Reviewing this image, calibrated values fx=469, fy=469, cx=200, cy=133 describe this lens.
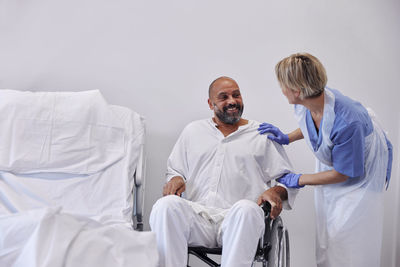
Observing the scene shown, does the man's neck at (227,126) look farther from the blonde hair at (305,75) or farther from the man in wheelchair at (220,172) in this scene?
the blonde hair at (305,75)

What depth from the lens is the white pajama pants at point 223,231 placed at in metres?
1.90

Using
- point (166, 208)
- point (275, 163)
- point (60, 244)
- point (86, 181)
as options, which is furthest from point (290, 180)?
point (60, 244)

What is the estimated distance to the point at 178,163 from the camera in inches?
97.0

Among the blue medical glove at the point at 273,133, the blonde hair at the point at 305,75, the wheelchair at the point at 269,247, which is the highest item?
the blonde hair at the point at 305,75

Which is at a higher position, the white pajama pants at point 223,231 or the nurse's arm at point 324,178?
the nurse's arm at point 324,178

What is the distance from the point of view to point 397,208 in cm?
301

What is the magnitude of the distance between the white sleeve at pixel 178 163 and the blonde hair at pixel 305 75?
688 mm

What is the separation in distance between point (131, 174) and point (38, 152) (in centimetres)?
48

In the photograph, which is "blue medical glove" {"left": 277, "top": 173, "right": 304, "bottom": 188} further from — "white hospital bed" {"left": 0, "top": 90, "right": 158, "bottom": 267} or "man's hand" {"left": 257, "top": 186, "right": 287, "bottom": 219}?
"white hospital bed" {"left": 0, "top": 90, "right": 158, "bottom": 267}

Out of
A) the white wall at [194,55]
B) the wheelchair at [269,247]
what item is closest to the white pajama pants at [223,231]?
the wheelchair at [269,247]

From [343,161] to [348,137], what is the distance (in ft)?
0.36

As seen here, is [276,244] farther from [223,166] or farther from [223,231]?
[223,166]

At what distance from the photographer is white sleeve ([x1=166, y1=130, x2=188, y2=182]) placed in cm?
243

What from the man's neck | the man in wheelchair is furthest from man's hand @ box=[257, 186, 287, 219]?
the man's neck
